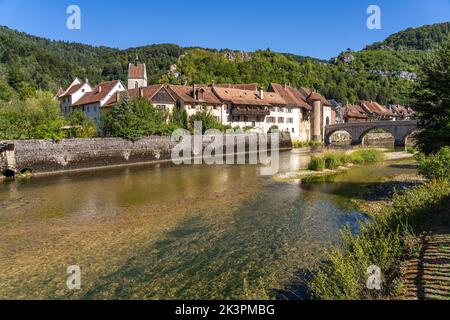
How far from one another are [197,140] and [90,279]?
44.4 m

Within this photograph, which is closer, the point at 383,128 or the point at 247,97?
the point at 247,97

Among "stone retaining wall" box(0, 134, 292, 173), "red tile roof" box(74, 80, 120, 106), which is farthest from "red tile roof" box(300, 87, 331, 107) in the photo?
"stone retaining wall" box(0, 134, 292, 173)

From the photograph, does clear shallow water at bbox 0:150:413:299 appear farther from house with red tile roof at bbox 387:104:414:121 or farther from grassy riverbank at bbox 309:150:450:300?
house with red tile roof at bbox 387:104:414:121

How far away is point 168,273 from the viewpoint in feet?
42.4

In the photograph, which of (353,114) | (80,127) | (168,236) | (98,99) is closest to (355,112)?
(353,114)

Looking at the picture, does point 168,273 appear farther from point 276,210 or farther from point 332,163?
point 332,163

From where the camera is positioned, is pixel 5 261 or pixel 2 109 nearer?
pixel 5 261

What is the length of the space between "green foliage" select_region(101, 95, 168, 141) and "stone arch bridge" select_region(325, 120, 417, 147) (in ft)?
147

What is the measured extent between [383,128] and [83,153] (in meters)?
59.1

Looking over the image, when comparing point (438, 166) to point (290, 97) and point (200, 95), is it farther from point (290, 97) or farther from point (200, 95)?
point (290, 97)

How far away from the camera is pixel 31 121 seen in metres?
47.5

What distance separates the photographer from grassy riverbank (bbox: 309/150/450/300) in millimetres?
8977

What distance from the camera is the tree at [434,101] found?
19425mm

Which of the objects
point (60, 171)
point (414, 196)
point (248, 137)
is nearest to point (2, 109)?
point (60, 171)
